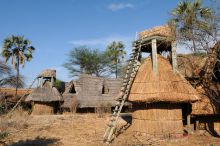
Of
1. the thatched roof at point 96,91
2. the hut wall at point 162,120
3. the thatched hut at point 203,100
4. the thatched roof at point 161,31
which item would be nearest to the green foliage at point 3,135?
the hut wall at point 162,120

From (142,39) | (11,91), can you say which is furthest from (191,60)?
(11,91)

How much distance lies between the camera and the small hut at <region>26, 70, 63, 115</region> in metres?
22.6

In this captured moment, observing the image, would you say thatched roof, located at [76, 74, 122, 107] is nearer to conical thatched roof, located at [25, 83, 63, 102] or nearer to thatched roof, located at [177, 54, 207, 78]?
conical thatched roof, located at [25, 83, 63, 102]

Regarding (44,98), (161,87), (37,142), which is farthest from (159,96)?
(44,98)

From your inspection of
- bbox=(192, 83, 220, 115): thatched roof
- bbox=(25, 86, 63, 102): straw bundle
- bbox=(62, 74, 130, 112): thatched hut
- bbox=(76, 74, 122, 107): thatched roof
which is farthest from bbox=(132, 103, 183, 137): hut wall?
bbox=(25, 86, 63, 102): straw bundle

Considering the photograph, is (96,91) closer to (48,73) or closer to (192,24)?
(48,73)

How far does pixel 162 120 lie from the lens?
11023 millimetres

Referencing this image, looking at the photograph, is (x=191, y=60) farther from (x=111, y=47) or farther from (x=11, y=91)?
(x=111, y=47)

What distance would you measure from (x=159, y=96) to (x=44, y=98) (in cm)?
1404

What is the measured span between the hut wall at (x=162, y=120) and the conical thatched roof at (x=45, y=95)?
12907 mm

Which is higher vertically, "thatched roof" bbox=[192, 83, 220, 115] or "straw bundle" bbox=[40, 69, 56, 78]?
"straw bundle" bbox=[40, 69, 56, 78]

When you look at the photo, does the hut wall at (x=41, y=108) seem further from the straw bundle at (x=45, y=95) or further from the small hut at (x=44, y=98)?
the straw bundle at (x=45, y=95)

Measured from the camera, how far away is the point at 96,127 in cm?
1390

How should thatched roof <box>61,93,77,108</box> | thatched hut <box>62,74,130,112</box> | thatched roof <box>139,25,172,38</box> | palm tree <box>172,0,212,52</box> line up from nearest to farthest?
palm tree <box>172,0,212,52</box>
thatched roof <box>139,25,172,38</box>
thatched hut <box>62,74,130,112</box>
thatched roof <box>61,93,77,108</box>
